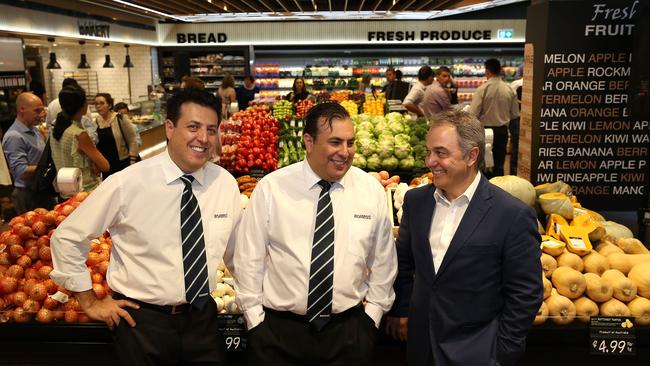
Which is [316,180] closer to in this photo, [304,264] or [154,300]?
[304,264]

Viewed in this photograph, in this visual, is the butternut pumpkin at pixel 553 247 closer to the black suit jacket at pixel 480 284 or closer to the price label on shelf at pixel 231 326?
the black suit jacket at pixel 480 284

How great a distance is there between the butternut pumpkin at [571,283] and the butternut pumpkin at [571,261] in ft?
0.31

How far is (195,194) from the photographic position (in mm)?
2375

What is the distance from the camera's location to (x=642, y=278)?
2.84m

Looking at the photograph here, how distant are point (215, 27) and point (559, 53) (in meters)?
12.4

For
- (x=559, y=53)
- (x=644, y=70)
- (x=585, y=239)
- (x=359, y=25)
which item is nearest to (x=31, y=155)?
(x=585, y=239)

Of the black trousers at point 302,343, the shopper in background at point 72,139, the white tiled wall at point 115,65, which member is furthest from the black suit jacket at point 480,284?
the white tiled wall at point 115,65

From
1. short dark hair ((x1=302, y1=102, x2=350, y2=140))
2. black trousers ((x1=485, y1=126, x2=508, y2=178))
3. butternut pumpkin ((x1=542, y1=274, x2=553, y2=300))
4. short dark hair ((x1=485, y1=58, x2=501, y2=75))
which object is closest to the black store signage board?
short dark hair ((x1=485, y1=58, x2=501, y2=75))

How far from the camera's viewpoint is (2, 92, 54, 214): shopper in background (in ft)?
17.0

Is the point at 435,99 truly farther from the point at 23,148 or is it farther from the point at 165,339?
the point at 165,339

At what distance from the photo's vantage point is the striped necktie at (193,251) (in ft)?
7.57

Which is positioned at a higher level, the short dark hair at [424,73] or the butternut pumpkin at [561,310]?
the short dark hair at [424,73]

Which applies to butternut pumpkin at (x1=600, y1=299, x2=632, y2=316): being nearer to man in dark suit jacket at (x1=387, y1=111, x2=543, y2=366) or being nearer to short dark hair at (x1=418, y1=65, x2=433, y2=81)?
man in dark suit jacket at (x1=387, y1=111, x2=543, y2=366)

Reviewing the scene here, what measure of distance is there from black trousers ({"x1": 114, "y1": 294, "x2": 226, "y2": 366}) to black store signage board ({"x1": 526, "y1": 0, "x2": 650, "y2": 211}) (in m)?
4.83
